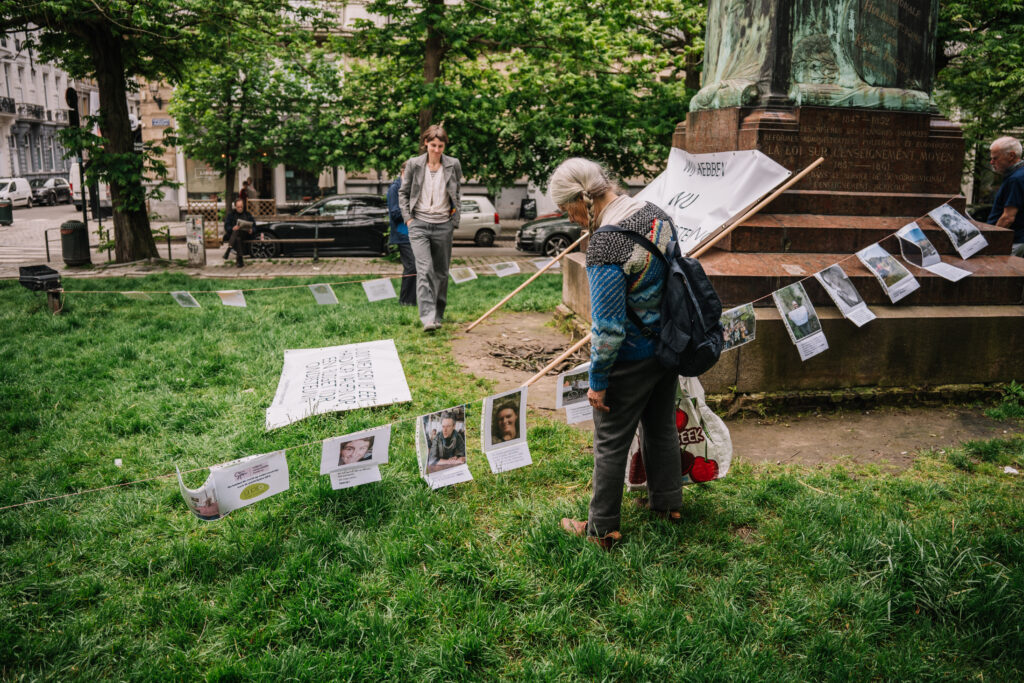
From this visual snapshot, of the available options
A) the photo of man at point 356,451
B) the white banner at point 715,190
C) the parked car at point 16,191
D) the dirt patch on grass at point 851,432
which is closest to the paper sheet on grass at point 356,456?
the photo of man at point 356,451

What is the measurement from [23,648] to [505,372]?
13.6 feet

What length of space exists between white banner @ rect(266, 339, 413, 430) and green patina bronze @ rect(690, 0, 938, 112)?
11.6ft

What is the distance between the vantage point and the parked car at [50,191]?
1677 inches

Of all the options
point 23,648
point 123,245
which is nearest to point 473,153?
point 123,245

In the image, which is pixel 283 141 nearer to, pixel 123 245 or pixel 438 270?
pixel 123 245

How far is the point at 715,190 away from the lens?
591cm

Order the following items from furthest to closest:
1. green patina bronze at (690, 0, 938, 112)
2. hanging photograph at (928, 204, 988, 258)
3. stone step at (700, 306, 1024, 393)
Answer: green patina bronze at (690, 0, 938, 112) < hanging photograph at (928, 204, 988, 258) < stone step at (700, 306, 1024, 393)

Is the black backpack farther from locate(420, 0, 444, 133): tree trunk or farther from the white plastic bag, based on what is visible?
locate(420, 0, 444, 133): tree trunk

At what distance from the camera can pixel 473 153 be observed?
17.1 meters

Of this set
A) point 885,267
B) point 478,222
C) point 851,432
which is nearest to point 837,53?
point 885,267

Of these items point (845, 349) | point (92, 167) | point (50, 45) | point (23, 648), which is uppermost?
point (50, 45)

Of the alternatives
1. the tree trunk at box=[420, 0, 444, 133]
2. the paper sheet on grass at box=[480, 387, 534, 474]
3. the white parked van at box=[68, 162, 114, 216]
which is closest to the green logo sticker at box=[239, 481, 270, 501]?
the paper sheet on grass at box=[480, 387, 534, 474]

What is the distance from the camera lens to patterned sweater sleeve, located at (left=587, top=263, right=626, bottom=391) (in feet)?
10.1

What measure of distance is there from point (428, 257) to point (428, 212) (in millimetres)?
468
